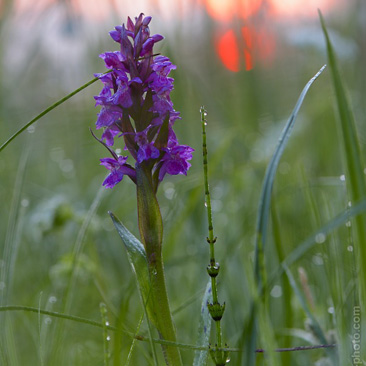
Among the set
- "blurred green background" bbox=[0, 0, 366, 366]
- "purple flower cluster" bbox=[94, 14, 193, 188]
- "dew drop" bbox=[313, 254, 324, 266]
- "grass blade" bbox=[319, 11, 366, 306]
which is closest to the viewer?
"grass blade" bbox=[319, 11, 366, 306]

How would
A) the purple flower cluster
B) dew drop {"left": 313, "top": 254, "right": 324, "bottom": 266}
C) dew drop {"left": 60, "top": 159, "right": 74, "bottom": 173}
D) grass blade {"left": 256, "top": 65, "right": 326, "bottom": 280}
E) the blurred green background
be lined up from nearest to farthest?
1. grass blade {"left": 256, "top": 65, "right": 326, "bottom": 280}
2. the purple flower cluster
3. the blurred green background
4. dew drop {"left": 313, "top": 254, "right": 324, "bottom": 266}
5. dew drop {"left": 60, "top": 159, "right": 74, "bottom": 173}

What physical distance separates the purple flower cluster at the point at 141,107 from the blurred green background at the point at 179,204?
27cm

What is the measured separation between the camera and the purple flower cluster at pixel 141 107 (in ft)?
3.83

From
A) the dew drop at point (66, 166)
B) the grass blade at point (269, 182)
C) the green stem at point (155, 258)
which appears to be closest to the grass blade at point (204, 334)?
the green stem at point (155, 258)

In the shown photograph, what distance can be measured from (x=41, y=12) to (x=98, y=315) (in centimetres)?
193

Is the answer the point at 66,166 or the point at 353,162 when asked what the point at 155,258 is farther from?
the point at 66,166

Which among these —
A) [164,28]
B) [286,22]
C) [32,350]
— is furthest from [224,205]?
[286,22]

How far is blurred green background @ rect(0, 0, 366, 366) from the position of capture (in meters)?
1.55

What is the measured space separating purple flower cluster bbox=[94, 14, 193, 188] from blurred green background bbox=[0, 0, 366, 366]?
0.27m

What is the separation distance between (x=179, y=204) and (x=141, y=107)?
54.3 inches

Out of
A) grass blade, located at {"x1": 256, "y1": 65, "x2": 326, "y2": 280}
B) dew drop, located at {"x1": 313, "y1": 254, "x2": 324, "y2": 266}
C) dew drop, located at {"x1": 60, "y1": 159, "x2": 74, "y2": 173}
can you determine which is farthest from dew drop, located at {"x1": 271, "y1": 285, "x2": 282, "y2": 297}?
dew drop, located at {"x1": 60, "y1": 159, "x2": 74, "y2": 173}

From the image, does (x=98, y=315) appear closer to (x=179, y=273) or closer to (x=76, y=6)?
(x=179, y=273)

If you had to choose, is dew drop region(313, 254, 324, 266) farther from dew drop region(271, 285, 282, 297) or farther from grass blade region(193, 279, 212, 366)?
grass blade region(193, 279, 212, 366)

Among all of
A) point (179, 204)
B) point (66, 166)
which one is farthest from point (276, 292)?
point (66, 166)
